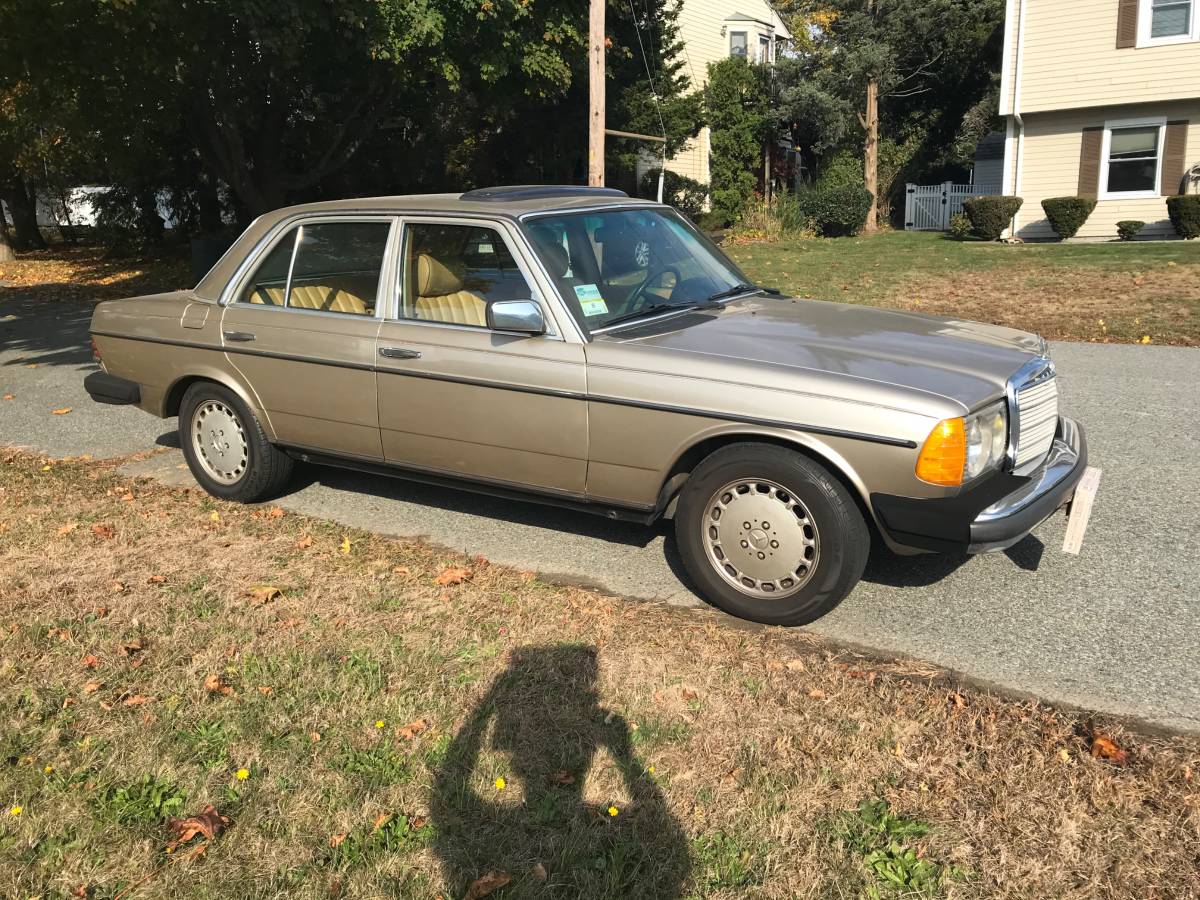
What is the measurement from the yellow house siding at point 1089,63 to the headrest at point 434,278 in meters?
21.1

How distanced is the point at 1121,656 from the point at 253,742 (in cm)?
325

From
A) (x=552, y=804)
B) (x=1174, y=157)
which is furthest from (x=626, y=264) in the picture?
(x=1174, y=157)

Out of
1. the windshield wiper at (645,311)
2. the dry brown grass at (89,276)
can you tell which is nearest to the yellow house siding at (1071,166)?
the dry brown grass at (89,276)

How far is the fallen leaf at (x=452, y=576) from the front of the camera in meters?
4.80

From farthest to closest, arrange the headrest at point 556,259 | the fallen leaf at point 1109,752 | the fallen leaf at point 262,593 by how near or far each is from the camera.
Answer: the headrest at point 556,259 < the fallen leaf at point 262,593 < the fallen leaf at point 1109,752

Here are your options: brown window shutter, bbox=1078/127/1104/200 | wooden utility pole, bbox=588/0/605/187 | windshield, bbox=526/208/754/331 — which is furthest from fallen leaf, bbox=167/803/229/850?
brown window shutter, bbox=1078/127/1104/200

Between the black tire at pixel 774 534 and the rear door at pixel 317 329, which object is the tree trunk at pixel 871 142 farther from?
the black tire at pixel 774 534

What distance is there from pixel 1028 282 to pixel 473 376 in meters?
12.5

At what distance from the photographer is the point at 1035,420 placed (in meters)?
4.39

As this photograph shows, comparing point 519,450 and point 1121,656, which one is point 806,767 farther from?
point 519,450

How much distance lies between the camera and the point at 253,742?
137 inches

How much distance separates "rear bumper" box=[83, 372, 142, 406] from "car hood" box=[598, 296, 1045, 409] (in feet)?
11.1

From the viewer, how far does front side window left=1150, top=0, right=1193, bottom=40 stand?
67.6ft

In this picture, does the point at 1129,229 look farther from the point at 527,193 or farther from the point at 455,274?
the point at 455,274
